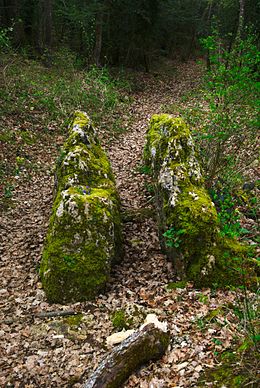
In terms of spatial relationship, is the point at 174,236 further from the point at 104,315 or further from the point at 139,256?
the point at 104,315

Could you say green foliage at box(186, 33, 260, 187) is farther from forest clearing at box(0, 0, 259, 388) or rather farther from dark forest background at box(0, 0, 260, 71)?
dark forest background at box(0, 0, 260, 71)

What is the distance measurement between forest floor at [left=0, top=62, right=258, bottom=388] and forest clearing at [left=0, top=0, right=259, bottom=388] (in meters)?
0.02

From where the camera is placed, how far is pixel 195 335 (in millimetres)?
4043

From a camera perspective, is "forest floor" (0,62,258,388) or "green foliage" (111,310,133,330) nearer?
"forest floor" (0,62,258,388)

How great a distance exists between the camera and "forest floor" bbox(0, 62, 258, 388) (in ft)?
12.4

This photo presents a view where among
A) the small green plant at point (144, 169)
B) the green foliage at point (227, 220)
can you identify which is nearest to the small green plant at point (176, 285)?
the green foliage at point (227, 220)

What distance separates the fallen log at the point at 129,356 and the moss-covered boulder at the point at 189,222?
1.42 metres

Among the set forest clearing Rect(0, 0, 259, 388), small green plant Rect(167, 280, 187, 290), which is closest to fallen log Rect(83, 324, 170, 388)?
forest clearing Rect(0, 0, 259, 388)

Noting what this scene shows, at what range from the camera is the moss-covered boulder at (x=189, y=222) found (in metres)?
5.07

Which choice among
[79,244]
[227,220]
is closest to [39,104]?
[79,244]

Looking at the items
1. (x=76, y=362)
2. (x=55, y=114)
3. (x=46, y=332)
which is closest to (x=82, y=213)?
(x=46, y=332)

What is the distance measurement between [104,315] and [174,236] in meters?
1.70

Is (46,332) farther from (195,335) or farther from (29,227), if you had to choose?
(29,227)

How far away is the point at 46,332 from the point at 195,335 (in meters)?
2.06
